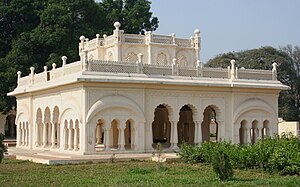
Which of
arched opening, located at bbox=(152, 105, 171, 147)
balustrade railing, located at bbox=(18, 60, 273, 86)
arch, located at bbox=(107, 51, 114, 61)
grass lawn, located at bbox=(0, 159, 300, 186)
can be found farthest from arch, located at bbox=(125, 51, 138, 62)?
grass lawn, located at bbox=(0, 159, 300, 186)

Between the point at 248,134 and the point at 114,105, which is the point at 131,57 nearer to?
the point at 114,105

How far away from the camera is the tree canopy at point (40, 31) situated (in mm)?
33094

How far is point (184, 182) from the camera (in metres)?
12.9

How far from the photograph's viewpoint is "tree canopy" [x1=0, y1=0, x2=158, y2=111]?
33.1 metres

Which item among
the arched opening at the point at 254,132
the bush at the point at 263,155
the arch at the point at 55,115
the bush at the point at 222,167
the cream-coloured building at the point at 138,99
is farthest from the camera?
the arched opening at the point at 254,132

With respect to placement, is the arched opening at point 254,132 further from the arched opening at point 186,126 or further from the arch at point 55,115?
the arch at point 55,115

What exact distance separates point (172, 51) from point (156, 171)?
35.3ft

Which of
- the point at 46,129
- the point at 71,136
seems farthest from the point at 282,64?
the point at 71,136

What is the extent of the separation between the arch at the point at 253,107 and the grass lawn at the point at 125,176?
640cm

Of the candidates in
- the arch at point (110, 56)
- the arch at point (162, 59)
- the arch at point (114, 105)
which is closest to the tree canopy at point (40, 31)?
the arch at point (110, 56)

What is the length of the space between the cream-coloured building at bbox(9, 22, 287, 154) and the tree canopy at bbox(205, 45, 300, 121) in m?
22.7

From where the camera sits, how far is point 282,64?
1916 inches

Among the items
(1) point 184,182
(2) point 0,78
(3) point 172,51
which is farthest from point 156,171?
(2) point 0,78

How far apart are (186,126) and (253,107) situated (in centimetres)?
411
